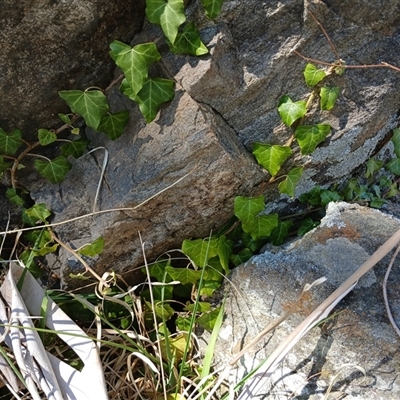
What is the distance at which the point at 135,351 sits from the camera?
Answer: 4.29 feet

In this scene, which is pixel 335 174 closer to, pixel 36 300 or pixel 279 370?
pixel 279 370

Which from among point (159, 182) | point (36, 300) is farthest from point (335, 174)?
point (36, 300)

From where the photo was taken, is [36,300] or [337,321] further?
[36,300]

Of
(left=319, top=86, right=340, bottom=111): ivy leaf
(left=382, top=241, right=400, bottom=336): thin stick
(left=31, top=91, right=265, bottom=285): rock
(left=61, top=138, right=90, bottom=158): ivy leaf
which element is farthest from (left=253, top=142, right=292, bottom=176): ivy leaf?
(left=61, top=138, right=90, bottom=158): ivy leaf

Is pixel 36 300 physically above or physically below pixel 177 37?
below

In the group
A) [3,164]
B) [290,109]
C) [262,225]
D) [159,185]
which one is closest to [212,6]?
[290,109]

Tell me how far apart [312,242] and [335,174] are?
0.24m

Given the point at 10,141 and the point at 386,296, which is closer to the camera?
the point at 386,296

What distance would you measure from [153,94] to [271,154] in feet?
1.12

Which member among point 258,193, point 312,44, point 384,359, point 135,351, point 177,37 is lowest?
point 384,359

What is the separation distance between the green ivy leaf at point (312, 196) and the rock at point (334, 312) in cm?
6

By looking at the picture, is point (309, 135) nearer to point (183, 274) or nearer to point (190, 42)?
point (190, 42)

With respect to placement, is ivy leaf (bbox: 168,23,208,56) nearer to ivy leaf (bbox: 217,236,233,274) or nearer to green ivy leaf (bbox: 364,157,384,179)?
ivy leaf (bbox: 217,236,233,274)

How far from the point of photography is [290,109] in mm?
1318
